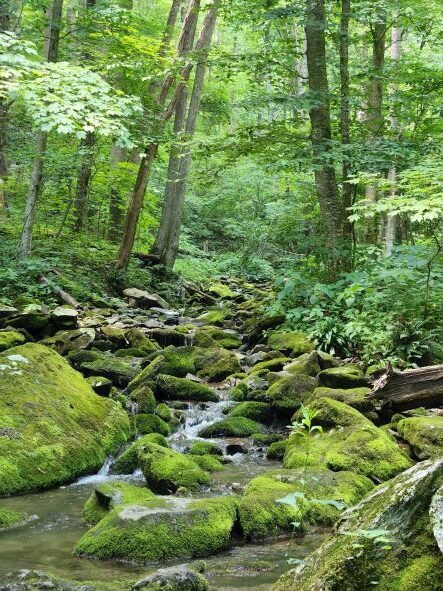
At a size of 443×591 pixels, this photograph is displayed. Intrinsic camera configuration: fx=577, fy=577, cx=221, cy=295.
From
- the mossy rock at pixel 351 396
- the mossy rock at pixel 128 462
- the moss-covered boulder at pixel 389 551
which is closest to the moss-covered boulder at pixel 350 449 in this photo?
the mossy rock at pixel 351 396

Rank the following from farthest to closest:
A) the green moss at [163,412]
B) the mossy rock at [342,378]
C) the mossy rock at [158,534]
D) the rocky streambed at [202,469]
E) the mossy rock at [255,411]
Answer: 1. the mossy rock at [342,378]
2. the mossy rock at [255,411]
3. the green moss at [163,412]
4. the mossy rock at [158,534]
5. the rocky streambed at [202,469]

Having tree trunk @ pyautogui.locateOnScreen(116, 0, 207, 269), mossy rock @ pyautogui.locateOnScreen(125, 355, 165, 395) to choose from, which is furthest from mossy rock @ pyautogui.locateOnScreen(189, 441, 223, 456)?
tree trunk @ pyautogui.locateOnScreen(116, 0, 207, 269)

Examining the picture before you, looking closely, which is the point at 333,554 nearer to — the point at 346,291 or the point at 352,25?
the point at 346,291

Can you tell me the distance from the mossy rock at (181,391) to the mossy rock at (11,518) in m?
4.04

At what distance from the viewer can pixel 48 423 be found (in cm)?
584

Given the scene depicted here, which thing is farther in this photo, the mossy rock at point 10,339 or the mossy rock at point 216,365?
the mossy rock at point 216,365

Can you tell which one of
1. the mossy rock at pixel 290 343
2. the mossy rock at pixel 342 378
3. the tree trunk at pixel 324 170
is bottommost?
the mossy rock at pixel 342 378

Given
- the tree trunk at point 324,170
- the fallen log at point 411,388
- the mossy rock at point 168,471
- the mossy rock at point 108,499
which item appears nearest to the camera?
the mossy rock at point 108,499

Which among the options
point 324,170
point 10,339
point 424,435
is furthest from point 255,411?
point 324,170

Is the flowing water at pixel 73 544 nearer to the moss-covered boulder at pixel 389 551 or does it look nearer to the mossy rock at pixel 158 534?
the mossy rock at pixel 158 534

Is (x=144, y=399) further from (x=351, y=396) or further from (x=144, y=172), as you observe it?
(x=144, y=172)

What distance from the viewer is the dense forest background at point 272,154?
28.1ft

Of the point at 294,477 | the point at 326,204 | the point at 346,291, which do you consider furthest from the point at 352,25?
the point at 294,477

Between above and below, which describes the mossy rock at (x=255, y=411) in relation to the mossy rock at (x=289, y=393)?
below
